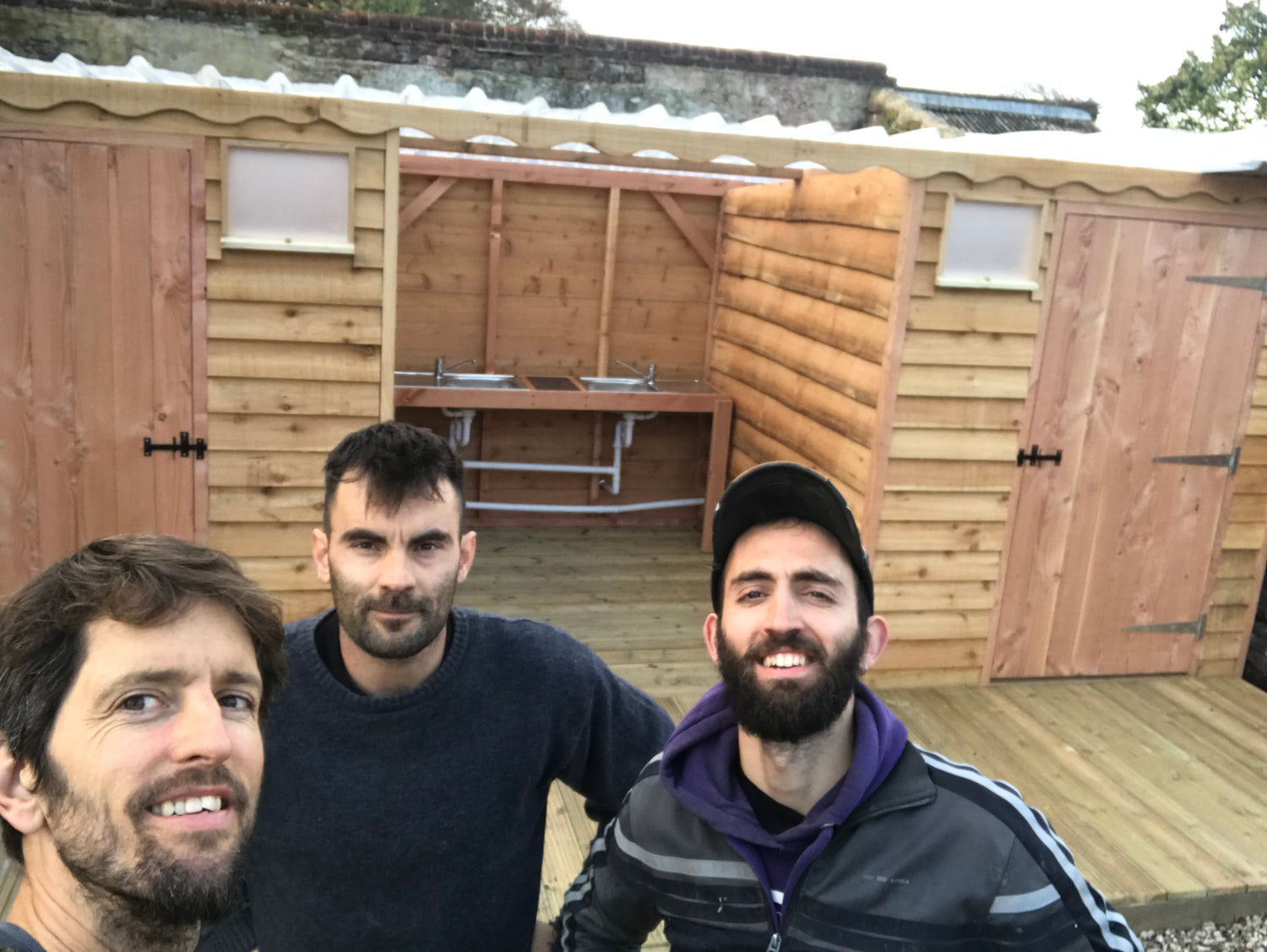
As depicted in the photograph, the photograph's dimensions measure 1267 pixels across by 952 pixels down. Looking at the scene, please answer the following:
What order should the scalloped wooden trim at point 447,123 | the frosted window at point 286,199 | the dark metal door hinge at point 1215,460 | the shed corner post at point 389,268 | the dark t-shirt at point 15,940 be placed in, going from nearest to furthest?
the dark t-shirt at point 15,940, the scalloped wooden trim at point 447,123, the frosted window at point 286,199, the shed corner post at point 389,268, the dark metal door hinge at point 1215,460

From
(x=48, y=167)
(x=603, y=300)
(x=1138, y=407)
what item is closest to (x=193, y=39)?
(x=603, y=300)

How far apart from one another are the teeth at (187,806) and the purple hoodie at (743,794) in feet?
2.67

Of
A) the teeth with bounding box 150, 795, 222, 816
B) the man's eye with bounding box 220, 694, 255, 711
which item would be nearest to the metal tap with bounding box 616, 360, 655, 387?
the man's eye with bounding box 220, 694, 255, 711

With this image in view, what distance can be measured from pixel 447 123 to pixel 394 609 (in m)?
3.02

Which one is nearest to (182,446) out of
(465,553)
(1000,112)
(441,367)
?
(441,367)

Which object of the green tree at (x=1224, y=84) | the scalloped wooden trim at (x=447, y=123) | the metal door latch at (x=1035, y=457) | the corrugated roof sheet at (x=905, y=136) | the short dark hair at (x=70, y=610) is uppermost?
the green tree at (x=1224, y=84)

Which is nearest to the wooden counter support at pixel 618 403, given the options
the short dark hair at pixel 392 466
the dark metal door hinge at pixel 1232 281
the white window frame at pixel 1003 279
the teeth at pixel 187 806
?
the white window frame at pixel 1003 279

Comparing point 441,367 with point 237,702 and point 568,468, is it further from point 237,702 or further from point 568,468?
point 237,702

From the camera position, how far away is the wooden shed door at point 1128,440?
211 inches

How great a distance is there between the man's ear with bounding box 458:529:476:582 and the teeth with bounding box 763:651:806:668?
81 centimetres

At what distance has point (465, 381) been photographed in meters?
7.51

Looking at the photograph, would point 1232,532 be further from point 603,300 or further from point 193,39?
point 193,39

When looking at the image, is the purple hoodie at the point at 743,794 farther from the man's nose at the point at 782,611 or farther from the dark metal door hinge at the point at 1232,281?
the dark metal door hinge at the point at 1232,281

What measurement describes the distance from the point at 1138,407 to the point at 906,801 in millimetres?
4463
